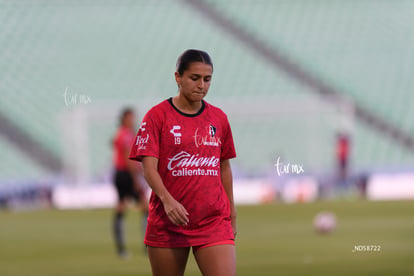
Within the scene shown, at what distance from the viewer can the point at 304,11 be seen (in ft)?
125

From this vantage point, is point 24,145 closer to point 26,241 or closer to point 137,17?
point 137,17

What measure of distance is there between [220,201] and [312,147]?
1093 inches

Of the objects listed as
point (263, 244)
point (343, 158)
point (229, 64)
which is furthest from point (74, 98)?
point (229, 64)

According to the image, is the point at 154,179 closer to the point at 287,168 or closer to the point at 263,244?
the point at 287,168

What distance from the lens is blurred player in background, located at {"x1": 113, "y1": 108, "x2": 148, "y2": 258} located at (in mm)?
11461

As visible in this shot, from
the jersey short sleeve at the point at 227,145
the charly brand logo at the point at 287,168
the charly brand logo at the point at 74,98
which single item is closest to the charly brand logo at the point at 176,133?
the jersey short sleeve at the point at 227,145

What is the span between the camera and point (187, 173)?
4914mm

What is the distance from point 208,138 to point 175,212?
1.82 feet

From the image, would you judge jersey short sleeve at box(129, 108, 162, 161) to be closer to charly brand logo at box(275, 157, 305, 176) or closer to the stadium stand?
charly brand logo at box(275, 157, 305, 176)

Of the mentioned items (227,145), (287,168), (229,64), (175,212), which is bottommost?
(175,212)

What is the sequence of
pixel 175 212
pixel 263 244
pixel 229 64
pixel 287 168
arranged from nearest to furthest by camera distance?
pixel 175 212 < pixel 287 168 < pixel 263 244 < pixel 229 64

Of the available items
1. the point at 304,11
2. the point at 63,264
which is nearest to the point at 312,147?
the point at 304,11

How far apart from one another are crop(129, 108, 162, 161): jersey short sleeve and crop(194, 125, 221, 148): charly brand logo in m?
0.23

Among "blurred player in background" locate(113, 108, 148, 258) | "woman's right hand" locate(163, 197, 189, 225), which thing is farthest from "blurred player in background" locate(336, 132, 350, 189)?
"woman's right hand" locate(163, 197, 189, 225)
